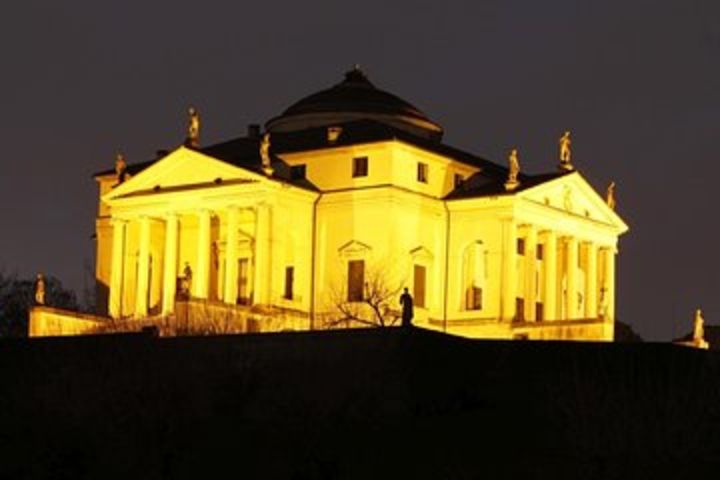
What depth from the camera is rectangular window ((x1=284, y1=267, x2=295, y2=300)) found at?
410 ft

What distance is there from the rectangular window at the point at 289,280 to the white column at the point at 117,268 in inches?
375

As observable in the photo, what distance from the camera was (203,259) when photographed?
125312 mm

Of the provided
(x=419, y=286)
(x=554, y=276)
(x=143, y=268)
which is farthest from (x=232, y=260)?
(x=554, y=276)

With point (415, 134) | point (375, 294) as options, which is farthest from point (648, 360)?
point (415, 134)

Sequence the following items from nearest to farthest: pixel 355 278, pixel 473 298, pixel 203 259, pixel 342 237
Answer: pixel 355 278 < pixel 203 259 < pixel 342 237 < pixel 473 298

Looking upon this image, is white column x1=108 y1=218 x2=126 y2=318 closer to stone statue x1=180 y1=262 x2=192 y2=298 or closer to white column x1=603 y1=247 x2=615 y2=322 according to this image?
stone statue x1=180 y1=262 x2=192 y2=298

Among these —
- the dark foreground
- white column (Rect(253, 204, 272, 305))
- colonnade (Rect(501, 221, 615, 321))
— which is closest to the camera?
the dark foreground

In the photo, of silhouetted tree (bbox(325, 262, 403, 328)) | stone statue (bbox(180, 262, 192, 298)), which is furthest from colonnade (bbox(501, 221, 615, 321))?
stone statue (bbox(180, 262, 192, 298))

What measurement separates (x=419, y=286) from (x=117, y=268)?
1643cm

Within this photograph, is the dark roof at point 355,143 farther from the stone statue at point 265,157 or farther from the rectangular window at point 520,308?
the rectangular window at point 520,308

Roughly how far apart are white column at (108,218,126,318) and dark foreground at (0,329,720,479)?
41.7 m

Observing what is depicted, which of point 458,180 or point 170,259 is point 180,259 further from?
point 458,180

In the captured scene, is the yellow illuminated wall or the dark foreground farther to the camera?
the yellow illuminated wall

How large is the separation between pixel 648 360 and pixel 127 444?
17.7 meters
